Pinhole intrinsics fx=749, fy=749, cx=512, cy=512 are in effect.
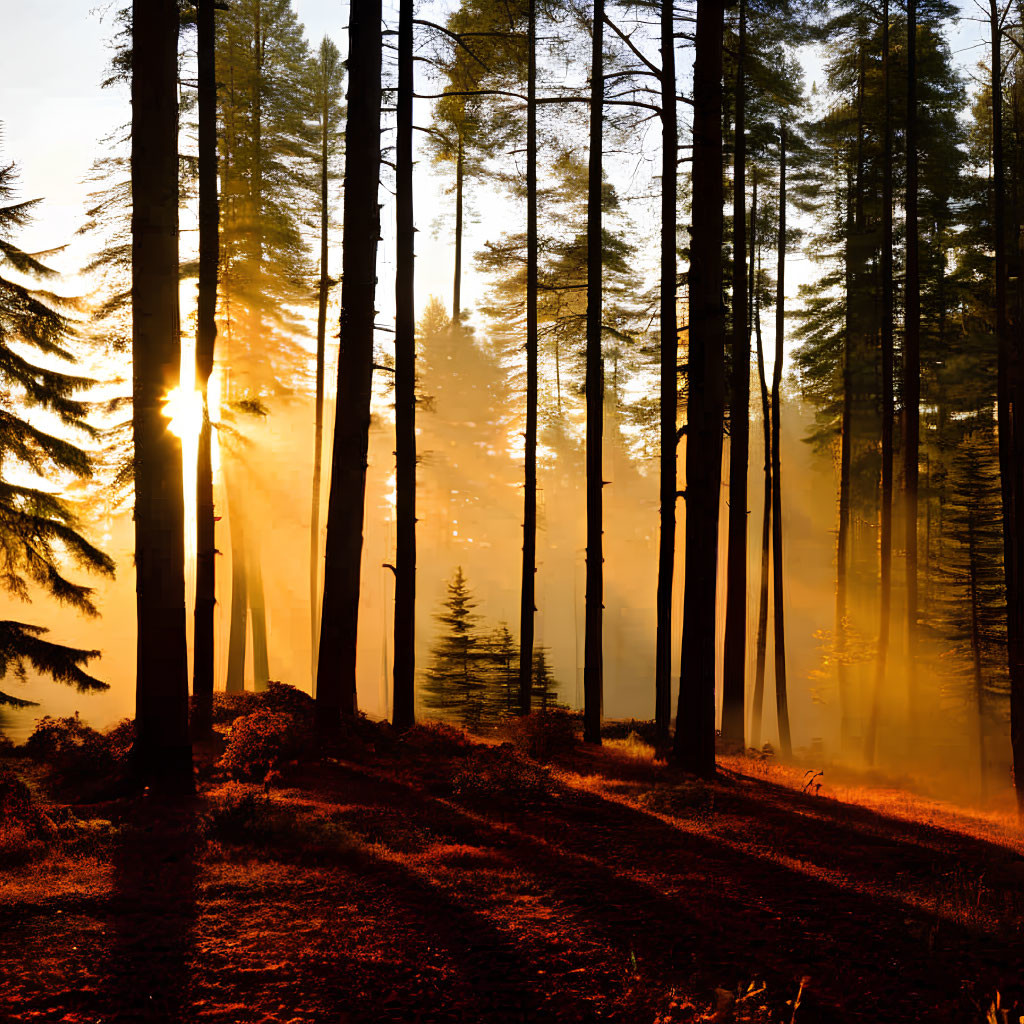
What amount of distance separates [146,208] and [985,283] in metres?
22.3

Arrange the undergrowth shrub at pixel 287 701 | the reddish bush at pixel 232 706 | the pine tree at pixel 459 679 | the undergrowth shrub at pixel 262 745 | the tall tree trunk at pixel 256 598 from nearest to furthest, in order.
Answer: the undergrowth shrub at pixel 262 745 → the undergrowth shrub at pixel 287 701 → the reddish bush at pixel 232 706 → the tall tree trunk at pixel 256 598 → the pine tree at pixel 459 679

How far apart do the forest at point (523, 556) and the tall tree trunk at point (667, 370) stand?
11 centimetres

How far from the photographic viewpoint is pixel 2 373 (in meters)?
12.8

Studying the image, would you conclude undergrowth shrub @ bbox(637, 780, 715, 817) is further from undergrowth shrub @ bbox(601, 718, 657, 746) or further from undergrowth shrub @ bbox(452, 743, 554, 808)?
undergrowth shrub @ bbox(601, 718, 657, 746)

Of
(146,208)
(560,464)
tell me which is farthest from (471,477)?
(146,208)

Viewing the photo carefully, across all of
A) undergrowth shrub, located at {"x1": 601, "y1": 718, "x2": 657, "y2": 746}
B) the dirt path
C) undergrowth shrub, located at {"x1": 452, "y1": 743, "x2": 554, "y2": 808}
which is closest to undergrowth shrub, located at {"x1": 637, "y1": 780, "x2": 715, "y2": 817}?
the dirt path

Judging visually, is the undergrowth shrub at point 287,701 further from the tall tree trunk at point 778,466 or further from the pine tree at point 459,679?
the tall tree trunk at point 778,466

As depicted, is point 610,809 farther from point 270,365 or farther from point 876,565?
point 876,565

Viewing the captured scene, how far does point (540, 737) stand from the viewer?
1159 centimetres

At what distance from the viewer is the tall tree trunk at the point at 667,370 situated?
12928 mm

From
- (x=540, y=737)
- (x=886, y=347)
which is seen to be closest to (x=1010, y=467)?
(x=886, y=347)

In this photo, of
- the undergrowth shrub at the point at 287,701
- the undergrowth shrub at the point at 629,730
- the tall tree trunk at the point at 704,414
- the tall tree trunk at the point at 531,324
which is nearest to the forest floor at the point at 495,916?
the tall tree trunk at the point at 704,414

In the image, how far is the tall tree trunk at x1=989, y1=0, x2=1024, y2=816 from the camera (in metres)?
14.2

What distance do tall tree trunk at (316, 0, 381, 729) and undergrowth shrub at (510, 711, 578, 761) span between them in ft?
10.0
